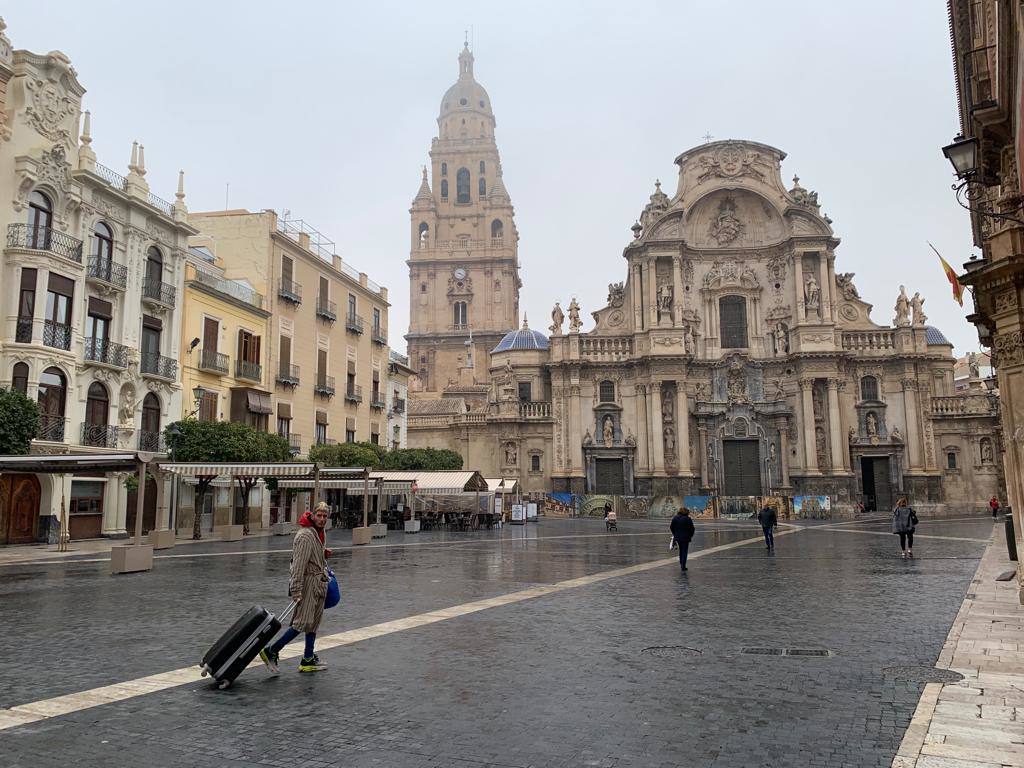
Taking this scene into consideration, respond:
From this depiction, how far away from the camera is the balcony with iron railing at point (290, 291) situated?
39.0 meters

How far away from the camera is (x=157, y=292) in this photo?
3162cm

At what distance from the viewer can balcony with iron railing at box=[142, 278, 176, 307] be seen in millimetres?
31125

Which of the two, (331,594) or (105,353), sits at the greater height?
(105,353)

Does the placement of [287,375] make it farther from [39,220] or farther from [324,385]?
[39,220]

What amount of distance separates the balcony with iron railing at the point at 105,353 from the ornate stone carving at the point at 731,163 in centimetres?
3994

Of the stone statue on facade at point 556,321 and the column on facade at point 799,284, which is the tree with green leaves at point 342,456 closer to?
the stone statue on facade at point 556,321

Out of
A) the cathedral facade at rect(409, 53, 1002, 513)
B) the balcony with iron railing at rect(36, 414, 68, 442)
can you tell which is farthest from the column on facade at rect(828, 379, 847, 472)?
the balcony with iron railing at rect(36, 414, 68, 442)

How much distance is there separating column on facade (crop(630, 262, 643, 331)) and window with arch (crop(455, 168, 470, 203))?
143 feet

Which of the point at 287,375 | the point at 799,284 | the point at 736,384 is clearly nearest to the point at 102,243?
the point at 287,375

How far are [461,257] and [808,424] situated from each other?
48.0 metres

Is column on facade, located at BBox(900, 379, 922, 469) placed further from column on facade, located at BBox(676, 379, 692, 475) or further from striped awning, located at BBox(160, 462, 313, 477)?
striped awning, located at BBox(160, 462, 313, 477)

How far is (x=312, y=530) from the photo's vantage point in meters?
8.49

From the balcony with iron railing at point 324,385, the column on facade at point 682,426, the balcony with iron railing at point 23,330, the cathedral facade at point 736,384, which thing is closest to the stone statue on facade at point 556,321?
the cathedral facade at point 736,384

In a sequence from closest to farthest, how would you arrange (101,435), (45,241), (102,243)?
(45,241), (101,435), (102,243)
